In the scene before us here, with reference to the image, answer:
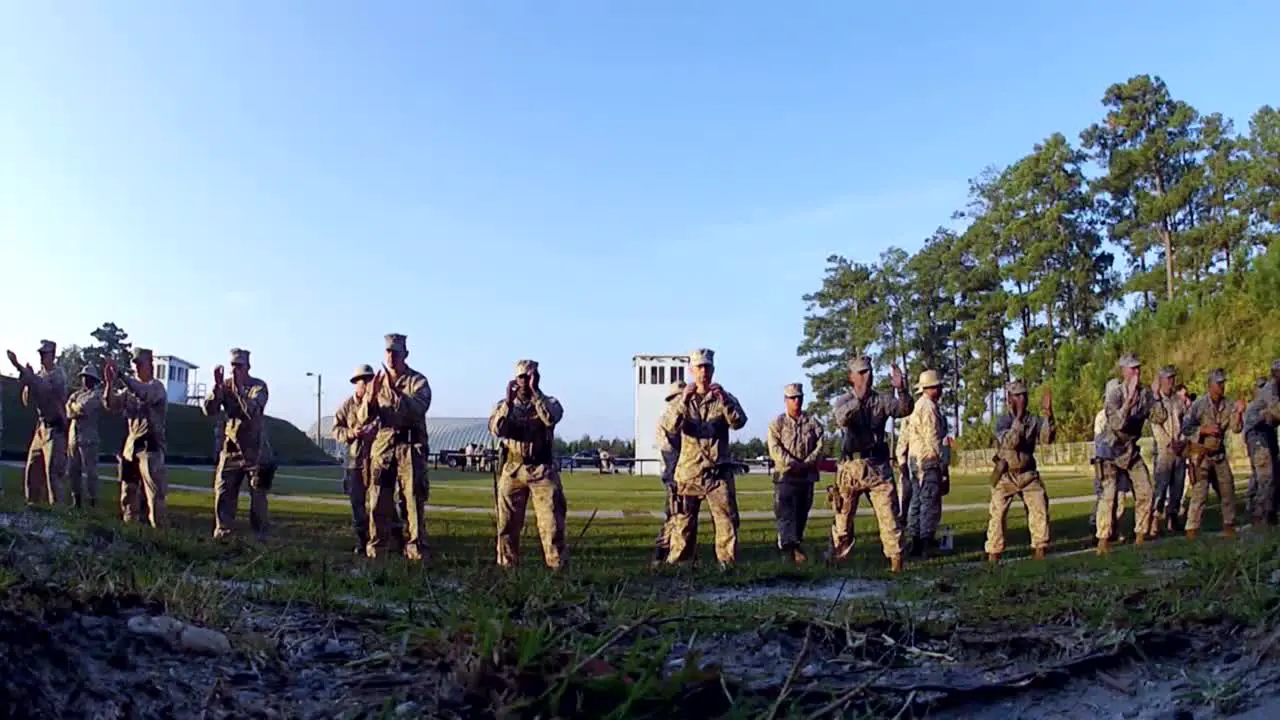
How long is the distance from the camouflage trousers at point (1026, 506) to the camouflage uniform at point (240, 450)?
25.1 feet

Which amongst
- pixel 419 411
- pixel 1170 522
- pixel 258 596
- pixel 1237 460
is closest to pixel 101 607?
pixel 258 596

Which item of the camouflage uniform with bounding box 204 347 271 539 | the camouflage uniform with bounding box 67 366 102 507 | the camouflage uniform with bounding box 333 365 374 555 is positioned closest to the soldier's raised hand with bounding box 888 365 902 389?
the camouflage uniform with bounding box 333 365 374 555

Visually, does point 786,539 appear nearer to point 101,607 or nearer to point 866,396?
point 866,396

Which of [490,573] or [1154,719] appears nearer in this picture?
[1154,719]

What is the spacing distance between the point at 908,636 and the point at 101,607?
3.29 m

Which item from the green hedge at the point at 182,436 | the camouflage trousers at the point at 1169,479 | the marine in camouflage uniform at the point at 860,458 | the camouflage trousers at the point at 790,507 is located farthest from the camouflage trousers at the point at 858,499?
the green hedge at the point at 182,436

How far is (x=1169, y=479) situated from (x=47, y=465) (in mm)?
13907

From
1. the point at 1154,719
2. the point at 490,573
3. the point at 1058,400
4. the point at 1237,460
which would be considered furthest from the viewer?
the point at 1058,400

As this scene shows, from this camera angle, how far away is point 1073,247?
58.0 metres

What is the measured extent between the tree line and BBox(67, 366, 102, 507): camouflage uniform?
34870mm

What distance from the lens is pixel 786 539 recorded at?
37.8ft

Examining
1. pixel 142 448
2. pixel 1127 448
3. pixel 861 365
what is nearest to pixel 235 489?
pixel 142 448

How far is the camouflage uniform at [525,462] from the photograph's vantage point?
10.3 metres

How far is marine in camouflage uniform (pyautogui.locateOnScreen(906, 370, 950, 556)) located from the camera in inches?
469
